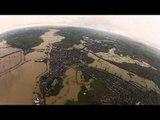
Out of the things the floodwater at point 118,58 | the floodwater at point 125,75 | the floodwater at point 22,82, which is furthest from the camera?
the floodwater at point 118,58

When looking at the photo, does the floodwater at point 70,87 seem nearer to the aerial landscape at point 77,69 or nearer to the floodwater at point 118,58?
the aerial landscape at point 77,69

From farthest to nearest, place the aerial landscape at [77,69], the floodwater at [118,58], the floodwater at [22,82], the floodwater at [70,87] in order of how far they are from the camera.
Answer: the floodwater at [118,58], the aerial landscape at [77,69], the floodwater at [22,82], the floodwater at [70,87]

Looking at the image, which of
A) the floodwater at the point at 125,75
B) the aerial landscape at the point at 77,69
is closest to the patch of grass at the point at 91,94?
the aerial landscape at the point at 77,69

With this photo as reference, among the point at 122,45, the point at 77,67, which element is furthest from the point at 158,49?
the point at 77,67

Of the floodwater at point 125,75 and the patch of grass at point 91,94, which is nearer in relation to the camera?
the patch of grass at point 91,94

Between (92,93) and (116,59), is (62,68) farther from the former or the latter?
(116,59)

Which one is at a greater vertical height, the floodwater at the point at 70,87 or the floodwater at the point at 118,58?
the floodwater at the point at 118,58

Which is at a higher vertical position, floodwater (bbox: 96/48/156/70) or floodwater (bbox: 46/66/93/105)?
floodwater (bbox: 96/48/156/70)

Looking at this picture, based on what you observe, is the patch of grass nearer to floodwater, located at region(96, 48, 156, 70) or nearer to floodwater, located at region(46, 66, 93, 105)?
floodwater, located at region(46, 66, 93, 105)

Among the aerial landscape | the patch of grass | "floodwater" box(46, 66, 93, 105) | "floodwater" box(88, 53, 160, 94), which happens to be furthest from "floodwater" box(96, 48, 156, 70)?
the patch of grass
